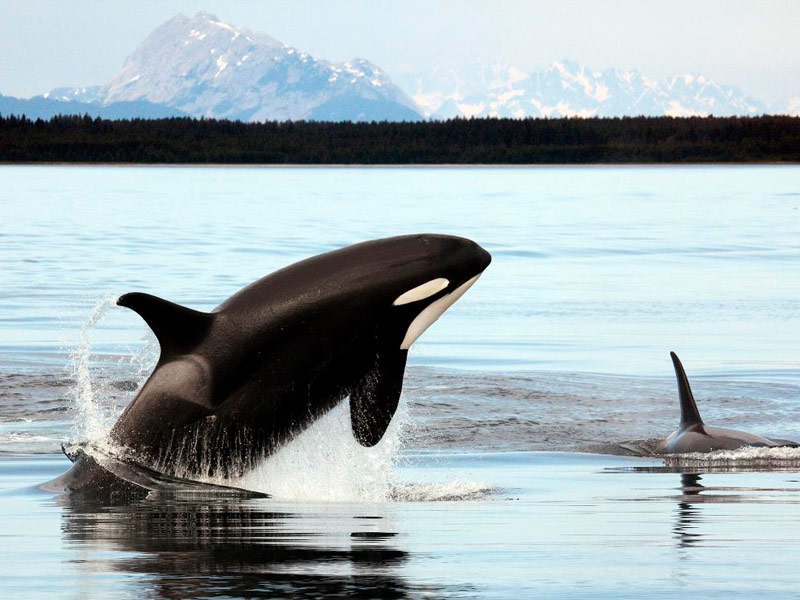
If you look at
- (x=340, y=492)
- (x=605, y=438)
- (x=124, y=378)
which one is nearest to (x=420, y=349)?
(x=124, y=378)

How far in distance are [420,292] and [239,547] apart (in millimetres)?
2229

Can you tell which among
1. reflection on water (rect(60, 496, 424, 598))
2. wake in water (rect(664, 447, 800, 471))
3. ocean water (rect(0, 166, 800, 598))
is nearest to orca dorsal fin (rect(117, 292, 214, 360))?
ocean water (rect(0, 166, 800, 598))

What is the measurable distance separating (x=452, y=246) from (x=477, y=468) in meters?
2.52

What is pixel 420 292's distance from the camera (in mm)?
8305

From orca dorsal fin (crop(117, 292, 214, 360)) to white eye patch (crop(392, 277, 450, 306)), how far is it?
1.03 metres

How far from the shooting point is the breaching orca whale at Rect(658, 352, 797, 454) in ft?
38.3

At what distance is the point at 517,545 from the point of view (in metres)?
6.78

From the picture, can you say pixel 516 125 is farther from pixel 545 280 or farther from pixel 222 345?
pixel 222 345

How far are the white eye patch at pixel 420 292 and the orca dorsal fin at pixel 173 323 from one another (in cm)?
103

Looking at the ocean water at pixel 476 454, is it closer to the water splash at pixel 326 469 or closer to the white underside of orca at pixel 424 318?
the water splash at pixel 326 469

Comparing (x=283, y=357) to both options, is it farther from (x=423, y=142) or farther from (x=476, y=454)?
(x=423, y=142)

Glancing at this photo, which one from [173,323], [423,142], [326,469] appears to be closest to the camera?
[173,323]

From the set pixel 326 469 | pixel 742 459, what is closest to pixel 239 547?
pixel 326 469

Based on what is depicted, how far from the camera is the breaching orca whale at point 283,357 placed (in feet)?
26.4
